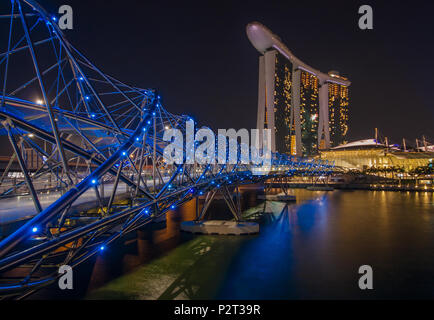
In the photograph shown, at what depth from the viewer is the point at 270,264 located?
15492 mm

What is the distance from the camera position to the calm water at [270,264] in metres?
12.0

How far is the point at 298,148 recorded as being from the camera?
126188mm

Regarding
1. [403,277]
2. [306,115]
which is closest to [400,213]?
[403,277]

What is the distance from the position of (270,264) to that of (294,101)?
12730 cm

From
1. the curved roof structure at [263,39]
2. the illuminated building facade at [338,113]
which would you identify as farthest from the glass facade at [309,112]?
the curved roof structure at [263,39]

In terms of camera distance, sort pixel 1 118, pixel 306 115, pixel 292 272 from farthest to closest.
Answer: pixel 306 115 → pixel 292 272 → pixel 1 118

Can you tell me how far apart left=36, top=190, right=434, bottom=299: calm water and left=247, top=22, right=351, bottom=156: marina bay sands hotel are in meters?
87.3

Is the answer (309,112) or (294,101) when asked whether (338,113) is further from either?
(294,101)

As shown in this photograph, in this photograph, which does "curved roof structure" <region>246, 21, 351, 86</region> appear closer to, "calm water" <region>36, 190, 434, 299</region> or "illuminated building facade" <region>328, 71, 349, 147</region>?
"illuminated building facade" <region>328, 71, 349, 147</region>

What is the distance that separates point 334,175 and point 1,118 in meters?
90.8

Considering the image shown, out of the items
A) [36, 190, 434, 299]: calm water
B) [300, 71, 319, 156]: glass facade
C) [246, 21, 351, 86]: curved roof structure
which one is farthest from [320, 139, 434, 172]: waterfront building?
[36, 190, 434, 299]: calm water

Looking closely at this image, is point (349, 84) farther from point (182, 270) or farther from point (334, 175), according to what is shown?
point (182, 270)

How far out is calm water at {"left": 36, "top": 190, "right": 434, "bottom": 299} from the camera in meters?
12.0

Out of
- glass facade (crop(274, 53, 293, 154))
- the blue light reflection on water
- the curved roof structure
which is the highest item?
the curved roof structure
